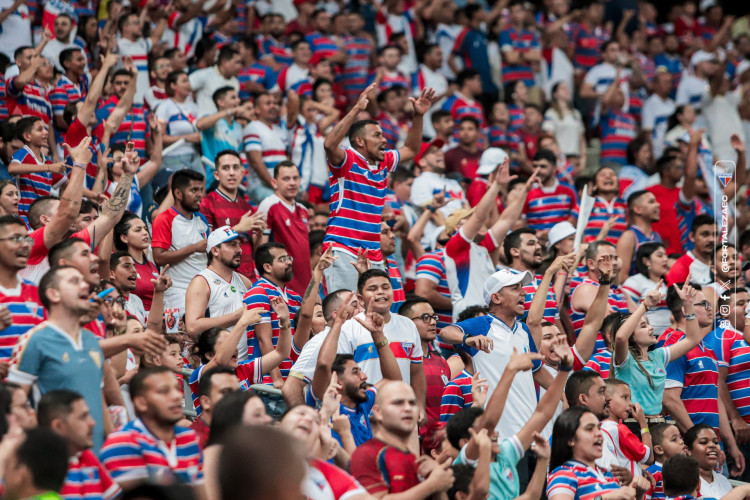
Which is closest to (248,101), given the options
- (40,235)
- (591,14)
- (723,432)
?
(40,235)

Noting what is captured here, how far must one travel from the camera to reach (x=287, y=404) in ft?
23.3

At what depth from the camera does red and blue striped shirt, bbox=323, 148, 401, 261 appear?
8648mm

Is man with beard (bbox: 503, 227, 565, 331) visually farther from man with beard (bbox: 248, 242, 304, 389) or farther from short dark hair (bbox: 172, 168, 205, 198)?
short dark hair (bbox: 172, 168, 205, 198)

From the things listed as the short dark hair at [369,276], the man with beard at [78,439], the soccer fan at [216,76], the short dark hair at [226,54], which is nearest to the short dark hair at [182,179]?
the short dark hair at [369,276]

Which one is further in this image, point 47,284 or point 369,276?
point 369,276

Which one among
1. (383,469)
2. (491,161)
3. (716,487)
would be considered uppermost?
(491,161)

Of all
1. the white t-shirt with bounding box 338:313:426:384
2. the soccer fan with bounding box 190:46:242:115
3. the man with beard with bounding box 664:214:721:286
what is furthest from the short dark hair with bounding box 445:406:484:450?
the soccer fan with bounding box 190:46:242:115

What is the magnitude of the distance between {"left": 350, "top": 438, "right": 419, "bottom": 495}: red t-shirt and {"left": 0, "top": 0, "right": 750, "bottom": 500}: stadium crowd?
2 cm

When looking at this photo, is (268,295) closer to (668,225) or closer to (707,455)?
(707,455)

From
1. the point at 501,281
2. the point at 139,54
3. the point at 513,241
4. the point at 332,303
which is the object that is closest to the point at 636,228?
the point at 513,241

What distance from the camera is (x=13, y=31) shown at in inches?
498

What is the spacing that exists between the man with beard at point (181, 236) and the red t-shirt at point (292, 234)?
0.65 metres

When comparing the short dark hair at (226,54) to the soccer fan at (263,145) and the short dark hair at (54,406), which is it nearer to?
the soccer fan at (263,145)

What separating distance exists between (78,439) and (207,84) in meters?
8.33
